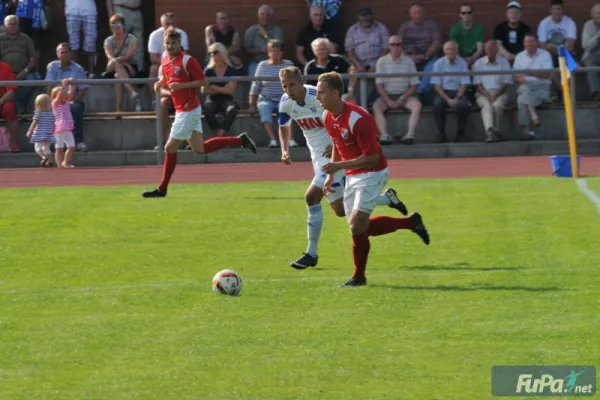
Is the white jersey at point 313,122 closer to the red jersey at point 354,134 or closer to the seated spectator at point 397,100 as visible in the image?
the red jersey at point 354,134

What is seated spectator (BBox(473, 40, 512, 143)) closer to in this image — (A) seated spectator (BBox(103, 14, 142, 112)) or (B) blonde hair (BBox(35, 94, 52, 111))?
(A) seated spectator (BBox(103, 14, 142, 112))

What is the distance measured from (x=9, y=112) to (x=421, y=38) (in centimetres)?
743

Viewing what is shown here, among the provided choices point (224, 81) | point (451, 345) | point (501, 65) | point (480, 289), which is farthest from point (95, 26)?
point (451, 345)

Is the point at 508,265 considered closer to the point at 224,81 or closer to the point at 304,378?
the point at 304,378

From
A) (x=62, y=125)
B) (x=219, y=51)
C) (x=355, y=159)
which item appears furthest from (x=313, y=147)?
(x=219, y=51)

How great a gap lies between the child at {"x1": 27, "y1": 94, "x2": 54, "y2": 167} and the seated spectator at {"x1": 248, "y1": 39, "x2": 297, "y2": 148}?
3.33 m

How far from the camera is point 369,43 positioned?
25469 mm

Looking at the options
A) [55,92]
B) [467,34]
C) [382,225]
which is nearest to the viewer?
[382,225]

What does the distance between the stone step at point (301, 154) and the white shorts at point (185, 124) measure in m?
5.09

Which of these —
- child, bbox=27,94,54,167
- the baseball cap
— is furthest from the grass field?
the baseball cap

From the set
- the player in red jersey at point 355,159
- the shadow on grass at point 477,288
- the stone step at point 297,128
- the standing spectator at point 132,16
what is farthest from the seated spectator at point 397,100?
the shadow on grass at point 477,288

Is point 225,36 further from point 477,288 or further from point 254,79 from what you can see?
point 477,288

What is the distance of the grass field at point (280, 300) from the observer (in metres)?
8.87

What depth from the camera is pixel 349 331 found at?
10.2 m
